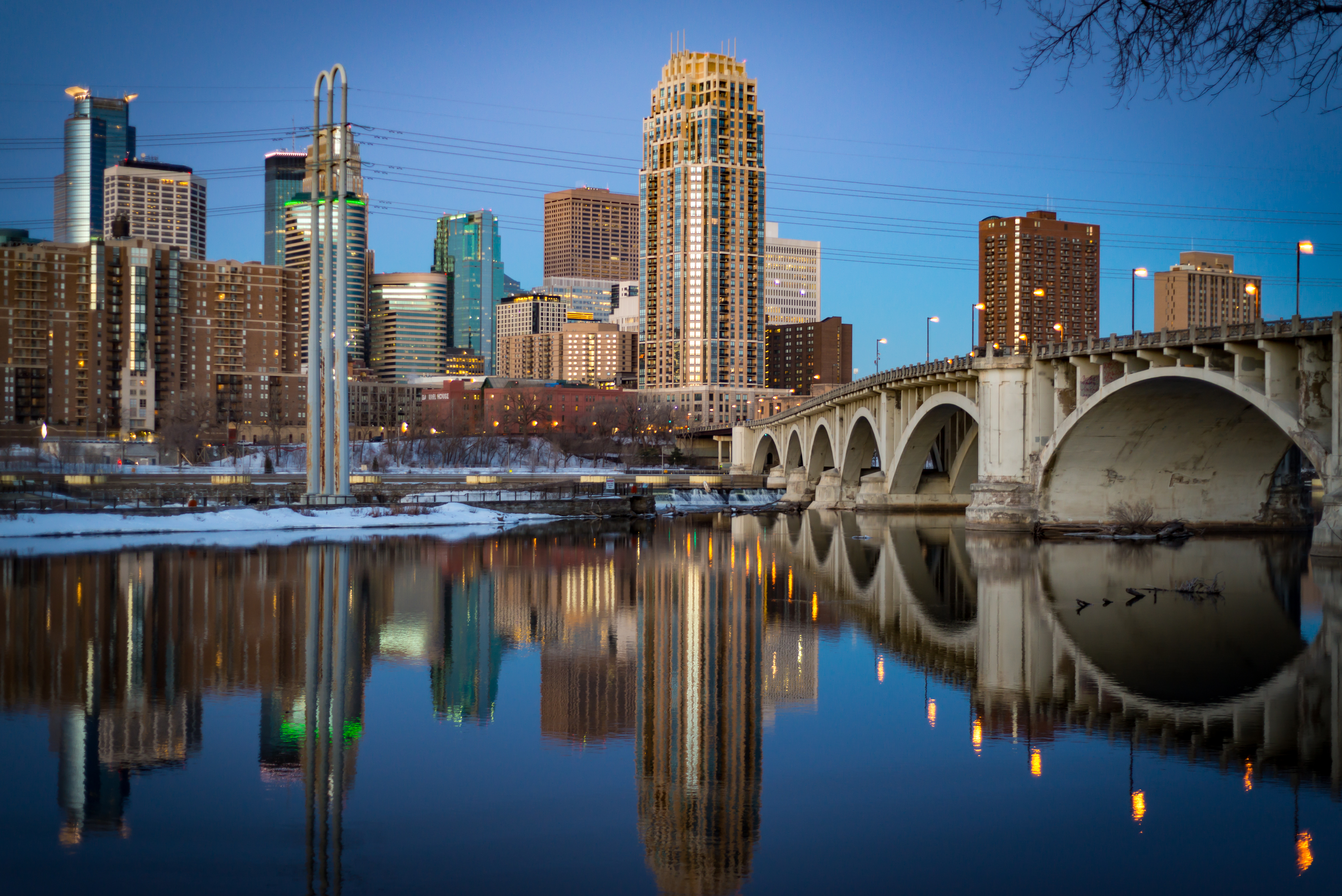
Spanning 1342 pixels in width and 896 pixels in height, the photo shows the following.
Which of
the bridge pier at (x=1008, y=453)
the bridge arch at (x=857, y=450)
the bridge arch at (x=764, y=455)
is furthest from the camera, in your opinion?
the bridge arch at (x=764, y=455)

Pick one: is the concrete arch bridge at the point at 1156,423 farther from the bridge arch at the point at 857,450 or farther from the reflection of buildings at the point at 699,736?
the reflection of buildings at the point at 699,736

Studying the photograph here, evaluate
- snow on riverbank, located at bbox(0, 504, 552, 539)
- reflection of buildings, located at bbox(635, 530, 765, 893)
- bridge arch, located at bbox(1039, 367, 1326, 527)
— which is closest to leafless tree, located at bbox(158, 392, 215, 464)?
snow on riverbank, located at bbox(0, 504, 552, 539)

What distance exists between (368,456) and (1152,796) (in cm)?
12508

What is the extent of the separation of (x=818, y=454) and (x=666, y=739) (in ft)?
267

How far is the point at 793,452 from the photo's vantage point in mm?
109812

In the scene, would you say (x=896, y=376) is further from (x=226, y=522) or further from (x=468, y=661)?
(x=468, y=661)

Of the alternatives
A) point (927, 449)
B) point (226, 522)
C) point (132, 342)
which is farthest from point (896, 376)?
point (132, 342)

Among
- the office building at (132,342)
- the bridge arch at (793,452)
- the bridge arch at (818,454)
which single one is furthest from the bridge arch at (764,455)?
the office building at (132,342)

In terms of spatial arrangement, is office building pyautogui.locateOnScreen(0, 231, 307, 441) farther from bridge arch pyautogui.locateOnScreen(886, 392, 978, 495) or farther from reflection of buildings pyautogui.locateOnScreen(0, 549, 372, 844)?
A: reflection of buildings pyautogui.locateOnScreen(0, 549, 372, 844)

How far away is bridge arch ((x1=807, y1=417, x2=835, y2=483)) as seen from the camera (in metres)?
95.6

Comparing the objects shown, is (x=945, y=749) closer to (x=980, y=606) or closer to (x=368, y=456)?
(x=980, y=606)

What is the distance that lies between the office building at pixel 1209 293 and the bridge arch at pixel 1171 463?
4676cm

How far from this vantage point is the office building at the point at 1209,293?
343 ft

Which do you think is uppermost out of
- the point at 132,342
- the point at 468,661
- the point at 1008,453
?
the point at 132,342
